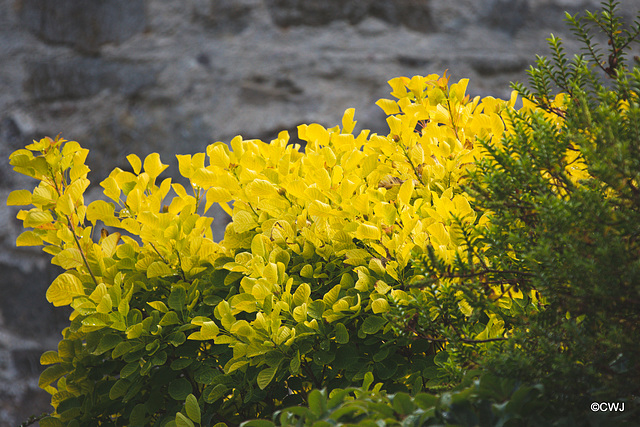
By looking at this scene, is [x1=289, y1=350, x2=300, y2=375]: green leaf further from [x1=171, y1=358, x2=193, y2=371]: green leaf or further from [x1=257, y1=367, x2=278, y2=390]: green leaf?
[x1=171, y1=358, x2=193, y2=371]: green leaf

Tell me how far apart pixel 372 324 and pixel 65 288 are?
1.96 feet

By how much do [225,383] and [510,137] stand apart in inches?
25.1

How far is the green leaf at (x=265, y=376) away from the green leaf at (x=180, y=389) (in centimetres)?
20

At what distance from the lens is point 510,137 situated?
2.50ft

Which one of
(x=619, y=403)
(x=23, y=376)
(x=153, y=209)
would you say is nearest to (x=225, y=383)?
(x=153, y=209)

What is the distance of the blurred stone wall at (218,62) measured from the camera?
7.67 ft

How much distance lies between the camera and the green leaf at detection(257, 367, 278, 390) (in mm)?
846

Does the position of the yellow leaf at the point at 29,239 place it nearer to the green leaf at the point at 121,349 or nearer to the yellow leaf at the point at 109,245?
the yellow leaf at the point at 109,245

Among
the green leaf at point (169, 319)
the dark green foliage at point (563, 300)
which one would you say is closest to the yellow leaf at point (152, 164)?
the green leaf at point (169, 319)

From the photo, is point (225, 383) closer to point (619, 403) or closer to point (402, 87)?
point (619, 403)

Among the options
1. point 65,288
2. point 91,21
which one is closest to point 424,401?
point 65,288

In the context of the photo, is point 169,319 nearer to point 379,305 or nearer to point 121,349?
point 121,349

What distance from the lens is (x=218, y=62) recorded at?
2391 mm

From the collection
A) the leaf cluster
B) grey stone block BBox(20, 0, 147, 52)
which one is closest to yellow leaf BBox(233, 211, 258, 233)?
the leaf cluster
